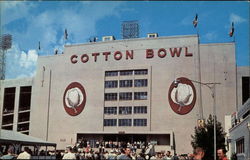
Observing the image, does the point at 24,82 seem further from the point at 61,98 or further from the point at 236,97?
the point at 236,97

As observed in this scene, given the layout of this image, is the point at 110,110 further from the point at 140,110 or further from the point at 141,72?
the point at 141,72

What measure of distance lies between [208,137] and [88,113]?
3707 centimetres

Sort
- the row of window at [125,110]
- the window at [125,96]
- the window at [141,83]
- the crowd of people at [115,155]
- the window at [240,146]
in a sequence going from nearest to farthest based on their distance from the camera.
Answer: the crowd of people at [115,155] < the window at [240,146] < the row of window at [125,110] < the window at [141,83] < the window at [125,96]

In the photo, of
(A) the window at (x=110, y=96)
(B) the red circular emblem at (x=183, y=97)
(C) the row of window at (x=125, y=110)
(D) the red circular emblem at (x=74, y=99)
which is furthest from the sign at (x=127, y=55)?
(C) the row of window at (x=125, y=110)

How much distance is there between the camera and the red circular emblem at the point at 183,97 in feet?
240

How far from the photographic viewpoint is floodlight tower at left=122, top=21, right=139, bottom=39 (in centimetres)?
8612

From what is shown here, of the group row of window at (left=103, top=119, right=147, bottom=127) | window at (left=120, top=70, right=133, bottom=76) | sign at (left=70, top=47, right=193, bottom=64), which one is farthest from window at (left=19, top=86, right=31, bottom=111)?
window at (left=120, top=70, right=133, bottom=76)

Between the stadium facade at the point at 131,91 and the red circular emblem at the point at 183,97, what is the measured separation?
8 centimetres

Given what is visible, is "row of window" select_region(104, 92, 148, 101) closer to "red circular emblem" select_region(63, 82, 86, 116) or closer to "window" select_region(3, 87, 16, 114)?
"red circular emblem" select_region(63, 82, 86, 116)

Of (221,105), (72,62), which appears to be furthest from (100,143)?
(221,105)

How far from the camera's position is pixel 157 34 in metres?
82.9

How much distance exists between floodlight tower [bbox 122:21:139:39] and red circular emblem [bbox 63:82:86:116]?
1596cm

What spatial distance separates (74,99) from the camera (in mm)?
80688

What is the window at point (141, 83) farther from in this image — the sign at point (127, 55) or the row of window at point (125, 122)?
the row of window at point (125, 122)
